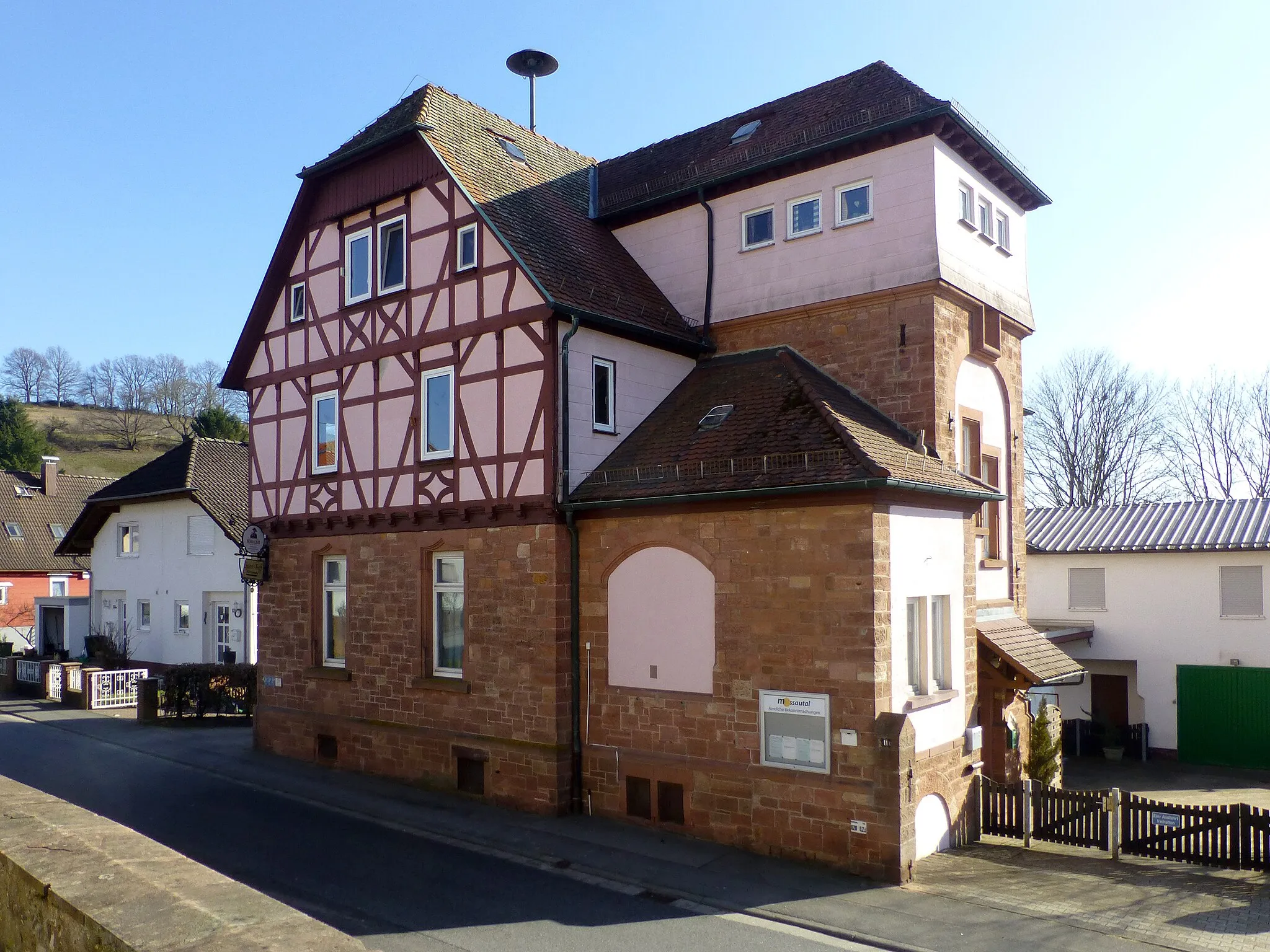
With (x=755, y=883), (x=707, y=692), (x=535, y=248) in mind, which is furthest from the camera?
(x=535, y=248)

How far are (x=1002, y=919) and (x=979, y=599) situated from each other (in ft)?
20.5

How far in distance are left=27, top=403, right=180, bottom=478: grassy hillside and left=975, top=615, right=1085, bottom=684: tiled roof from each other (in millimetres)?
83006

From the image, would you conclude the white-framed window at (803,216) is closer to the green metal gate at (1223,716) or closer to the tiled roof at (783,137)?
the tiled roof at (783,137)

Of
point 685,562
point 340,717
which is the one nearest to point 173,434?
point 340,717

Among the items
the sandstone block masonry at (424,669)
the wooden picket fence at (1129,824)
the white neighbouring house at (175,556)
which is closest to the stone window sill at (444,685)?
the sandstone block masonry at (424,669)

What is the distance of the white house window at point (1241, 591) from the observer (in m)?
23.7

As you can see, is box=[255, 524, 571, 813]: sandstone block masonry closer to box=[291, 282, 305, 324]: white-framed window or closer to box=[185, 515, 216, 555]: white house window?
box=[291, 282, 305, 324]: white-framed window

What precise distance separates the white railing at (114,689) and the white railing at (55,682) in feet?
8.11

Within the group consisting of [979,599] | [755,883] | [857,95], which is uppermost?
[857,95]

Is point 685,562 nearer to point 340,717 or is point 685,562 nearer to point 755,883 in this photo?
point 755,883

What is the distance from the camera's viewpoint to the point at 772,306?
16.2 meters

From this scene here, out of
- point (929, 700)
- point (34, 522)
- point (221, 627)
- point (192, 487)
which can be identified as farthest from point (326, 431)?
point (34, 522)

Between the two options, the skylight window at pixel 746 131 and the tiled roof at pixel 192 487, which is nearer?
the skylight window at pixel 746 131

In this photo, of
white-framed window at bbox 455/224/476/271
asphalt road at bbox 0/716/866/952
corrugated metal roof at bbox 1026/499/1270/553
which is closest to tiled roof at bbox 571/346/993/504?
white-framed window at bbox 455/224/476/271
